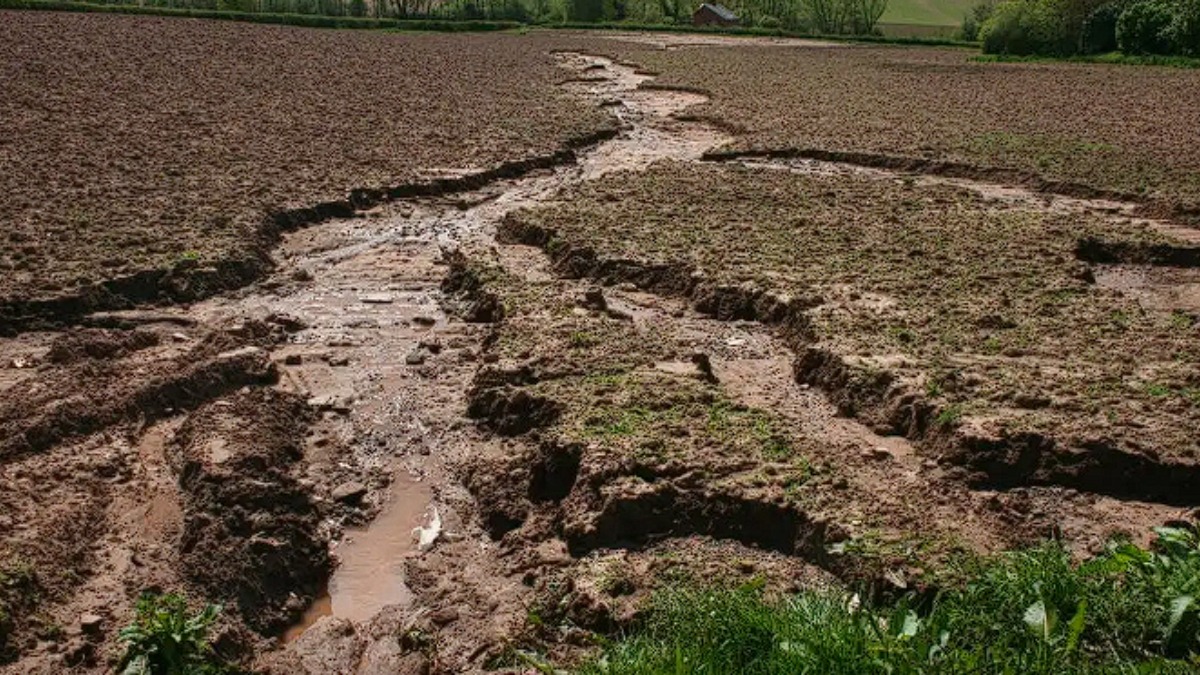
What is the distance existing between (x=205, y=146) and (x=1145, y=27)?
31.6 meters

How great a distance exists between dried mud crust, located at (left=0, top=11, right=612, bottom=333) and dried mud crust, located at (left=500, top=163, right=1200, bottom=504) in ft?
9.22

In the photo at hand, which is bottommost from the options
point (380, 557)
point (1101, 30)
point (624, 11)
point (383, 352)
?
point (624, 11)

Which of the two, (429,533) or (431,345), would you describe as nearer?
(429,533)

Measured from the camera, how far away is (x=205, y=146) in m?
16.0

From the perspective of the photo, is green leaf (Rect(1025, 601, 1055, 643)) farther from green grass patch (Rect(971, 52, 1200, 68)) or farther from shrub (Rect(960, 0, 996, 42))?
shrub (Rect(960, 0, 996, 42))

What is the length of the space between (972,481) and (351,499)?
352 cm

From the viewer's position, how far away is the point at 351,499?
6.99 meters

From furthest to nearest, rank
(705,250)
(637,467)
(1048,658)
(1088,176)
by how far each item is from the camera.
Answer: (1088,176) → (705,250) → (637,467) → (1048,658)

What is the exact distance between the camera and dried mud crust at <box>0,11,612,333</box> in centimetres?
1051

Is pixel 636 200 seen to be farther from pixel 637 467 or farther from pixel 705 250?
pixel 637 467

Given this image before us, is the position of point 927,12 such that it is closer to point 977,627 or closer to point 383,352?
point 383,352

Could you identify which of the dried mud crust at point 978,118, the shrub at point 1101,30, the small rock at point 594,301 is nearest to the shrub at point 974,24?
the shrub at point 1101,30

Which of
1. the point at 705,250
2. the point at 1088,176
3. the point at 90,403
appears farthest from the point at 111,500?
the point at 1088,176

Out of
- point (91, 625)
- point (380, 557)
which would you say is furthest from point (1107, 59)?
point (91, 625)
